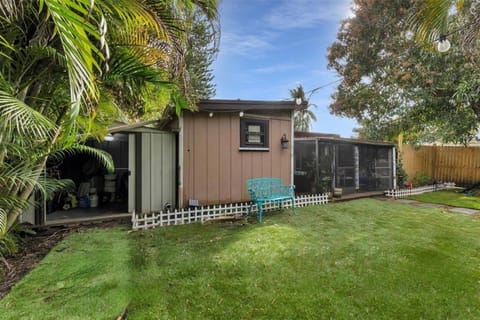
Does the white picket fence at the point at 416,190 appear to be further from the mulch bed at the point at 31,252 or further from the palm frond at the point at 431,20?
the mulch bed at the point at 31,252

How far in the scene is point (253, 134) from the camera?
6551 mm

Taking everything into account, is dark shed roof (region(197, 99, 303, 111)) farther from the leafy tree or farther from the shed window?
the leafy tree

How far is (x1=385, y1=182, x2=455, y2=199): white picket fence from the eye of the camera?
29.0 ft

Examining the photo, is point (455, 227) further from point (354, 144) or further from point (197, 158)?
point (197, 158)

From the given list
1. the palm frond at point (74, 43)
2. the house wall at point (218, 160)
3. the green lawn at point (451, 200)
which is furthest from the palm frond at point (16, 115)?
the green lawn at point (451, 200)

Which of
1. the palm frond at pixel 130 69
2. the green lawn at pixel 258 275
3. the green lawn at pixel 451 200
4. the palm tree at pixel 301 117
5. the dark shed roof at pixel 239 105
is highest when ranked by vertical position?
the palm tree at pixel 301 117

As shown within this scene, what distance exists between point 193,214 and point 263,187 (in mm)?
1752

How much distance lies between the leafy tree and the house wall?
21.7 ft

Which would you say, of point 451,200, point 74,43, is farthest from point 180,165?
point 451,200

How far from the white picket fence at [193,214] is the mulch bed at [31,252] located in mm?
726

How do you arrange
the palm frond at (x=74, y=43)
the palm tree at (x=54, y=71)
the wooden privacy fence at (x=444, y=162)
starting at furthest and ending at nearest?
the wooden privacy fence at (x=444, y=162)
the palm tree at (x=54, y=71)
the palm frond at (x=74, y=43)

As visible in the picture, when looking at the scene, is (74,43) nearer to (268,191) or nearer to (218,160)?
(218,160)

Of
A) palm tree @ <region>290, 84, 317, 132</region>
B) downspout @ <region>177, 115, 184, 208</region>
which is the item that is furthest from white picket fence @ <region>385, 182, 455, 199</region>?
palm tree @ <region>290, 84, 317, 132</region>

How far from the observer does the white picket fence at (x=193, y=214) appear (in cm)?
498
